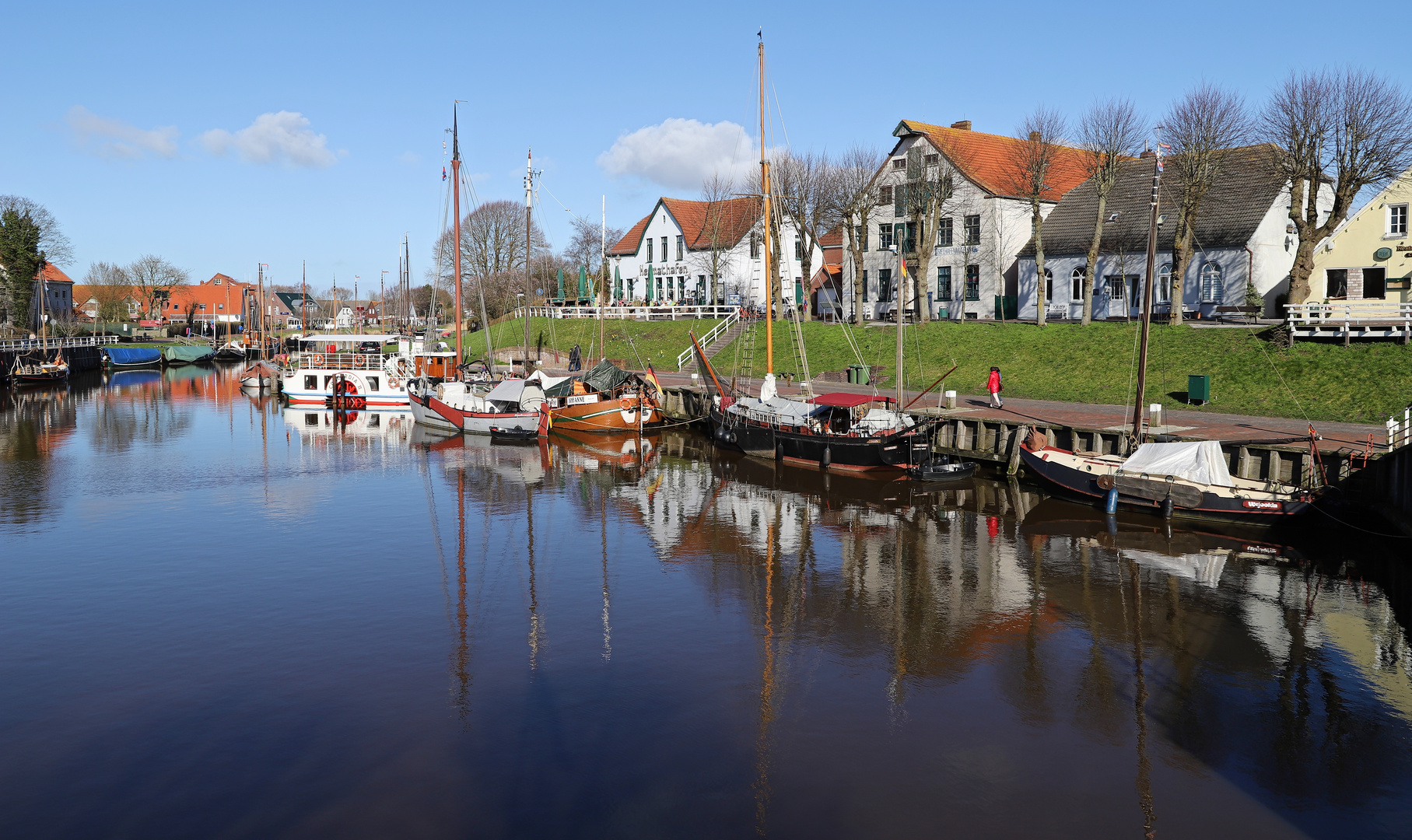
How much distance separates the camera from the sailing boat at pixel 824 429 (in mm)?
35312

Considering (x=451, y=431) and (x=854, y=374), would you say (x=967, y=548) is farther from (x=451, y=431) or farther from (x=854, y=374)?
(x=451, y=431)

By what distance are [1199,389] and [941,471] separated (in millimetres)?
12545

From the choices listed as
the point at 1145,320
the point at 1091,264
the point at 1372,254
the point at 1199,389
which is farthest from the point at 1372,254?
the point at 1145,320

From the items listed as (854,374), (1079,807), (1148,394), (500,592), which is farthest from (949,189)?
(1079,807)

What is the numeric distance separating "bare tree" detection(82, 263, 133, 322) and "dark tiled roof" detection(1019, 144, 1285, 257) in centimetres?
12583

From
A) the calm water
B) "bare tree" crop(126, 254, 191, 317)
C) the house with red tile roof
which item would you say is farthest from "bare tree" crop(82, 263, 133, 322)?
the calm water

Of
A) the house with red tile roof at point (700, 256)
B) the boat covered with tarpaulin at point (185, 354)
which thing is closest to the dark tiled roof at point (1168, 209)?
the house with red tile roof at point (700, 256)

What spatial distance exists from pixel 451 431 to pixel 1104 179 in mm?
35903

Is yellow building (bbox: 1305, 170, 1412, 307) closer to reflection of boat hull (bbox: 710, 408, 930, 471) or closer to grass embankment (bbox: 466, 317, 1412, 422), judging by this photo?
grass embankment (bbox: 466, 317, 1412, 422)

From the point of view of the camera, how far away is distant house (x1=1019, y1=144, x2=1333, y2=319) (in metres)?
50.8

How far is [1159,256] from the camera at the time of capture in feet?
176

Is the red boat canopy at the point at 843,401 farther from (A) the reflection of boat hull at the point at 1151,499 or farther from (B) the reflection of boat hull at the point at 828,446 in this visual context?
(A) the reflection of boat hull at the point at 1151,499

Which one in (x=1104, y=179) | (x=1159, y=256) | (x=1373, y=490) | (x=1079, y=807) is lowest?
(x=1079, y=807)

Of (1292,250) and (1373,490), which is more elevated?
(1292,250)
